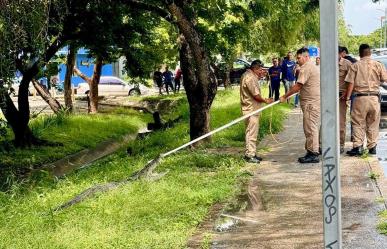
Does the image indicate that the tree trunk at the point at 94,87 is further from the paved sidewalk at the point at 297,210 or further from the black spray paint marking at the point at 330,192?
the black spray paint marking at the point at 330,192

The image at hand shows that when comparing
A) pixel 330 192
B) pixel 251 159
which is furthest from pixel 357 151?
pixel 330 192

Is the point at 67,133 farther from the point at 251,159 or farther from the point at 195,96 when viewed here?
the point at 251,159

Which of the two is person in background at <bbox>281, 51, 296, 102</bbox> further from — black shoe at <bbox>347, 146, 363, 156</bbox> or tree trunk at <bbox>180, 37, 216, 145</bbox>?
black shoe at <bbox>347, 146, 363, 156</bbox>

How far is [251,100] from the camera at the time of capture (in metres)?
9.95

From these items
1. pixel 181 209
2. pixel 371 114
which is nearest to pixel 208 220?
pixel 181 209

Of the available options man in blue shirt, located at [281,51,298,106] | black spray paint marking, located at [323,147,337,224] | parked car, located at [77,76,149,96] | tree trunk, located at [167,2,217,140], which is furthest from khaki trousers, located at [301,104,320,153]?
parked car, located at [77,76,149,96]

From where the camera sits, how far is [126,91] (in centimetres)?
4050

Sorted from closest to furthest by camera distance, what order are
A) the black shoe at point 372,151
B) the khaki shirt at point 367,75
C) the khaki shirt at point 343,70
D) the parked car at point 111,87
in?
the khaki shirt at point 367,75 < the black shoe at point 372,151 < the khaki shirt at point 343,70 < the parked car at point 111,87

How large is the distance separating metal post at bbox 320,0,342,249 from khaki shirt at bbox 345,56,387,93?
23.7ft

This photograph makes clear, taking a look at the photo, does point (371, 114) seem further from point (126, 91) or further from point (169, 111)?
point (126, 91)

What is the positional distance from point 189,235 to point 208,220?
25.6 inches

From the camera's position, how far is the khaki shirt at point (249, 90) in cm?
980

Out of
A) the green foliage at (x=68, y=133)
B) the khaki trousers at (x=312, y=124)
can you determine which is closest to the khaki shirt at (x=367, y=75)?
the khaki trousers at (x=312, y=124)

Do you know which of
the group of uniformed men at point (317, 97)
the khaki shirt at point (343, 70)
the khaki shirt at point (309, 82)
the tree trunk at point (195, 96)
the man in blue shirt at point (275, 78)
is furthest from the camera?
the man in blue shirt at point (275, 78)
